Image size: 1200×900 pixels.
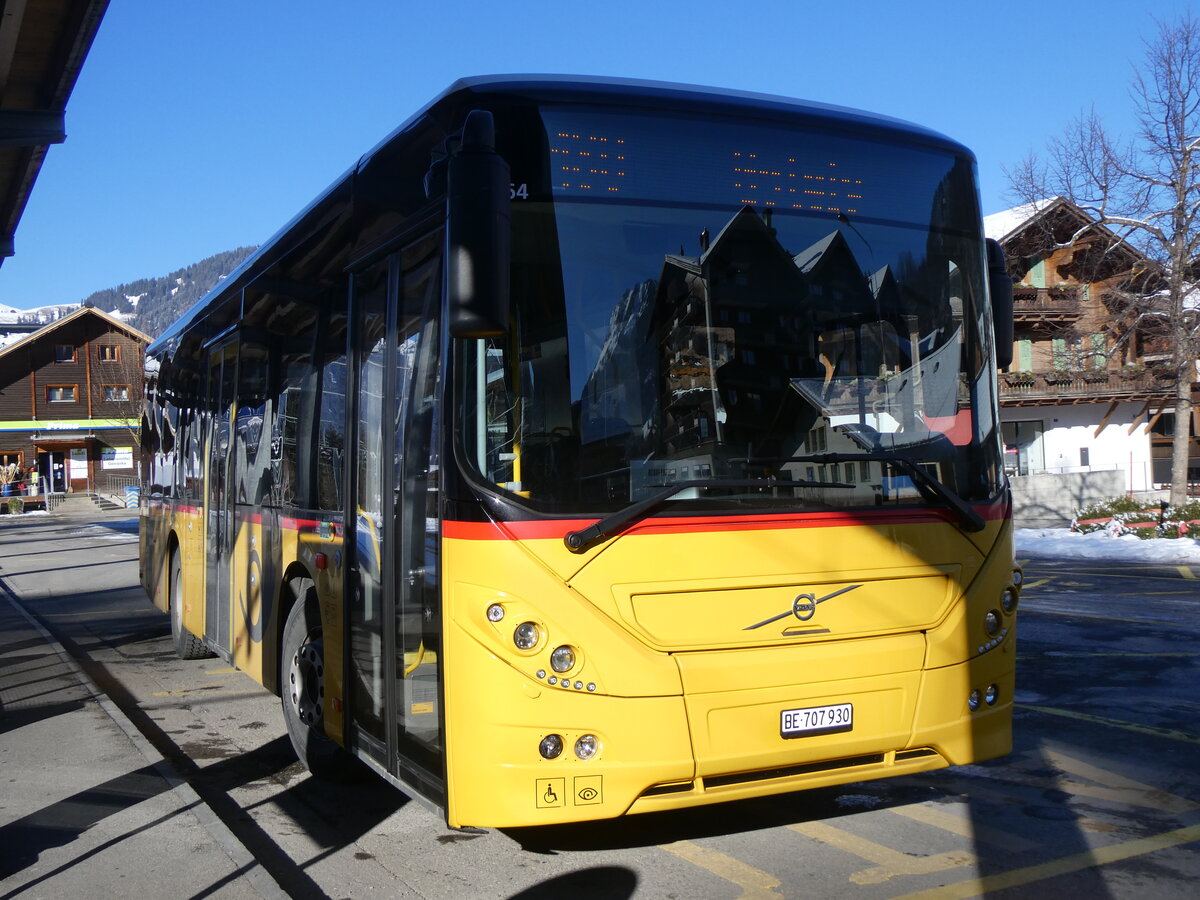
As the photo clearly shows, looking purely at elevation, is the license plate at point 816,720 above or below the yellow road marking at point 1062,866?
above

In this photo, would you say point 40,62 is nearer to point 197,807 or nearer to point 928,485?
point 197,807

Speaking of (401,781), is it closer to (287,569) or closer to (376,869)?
(376,869)

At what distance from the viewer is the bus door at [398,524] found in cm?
478

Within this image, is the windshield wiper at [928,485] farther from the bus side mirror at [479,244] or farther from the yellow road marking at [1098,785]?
the yellow road marking at [1098,785]

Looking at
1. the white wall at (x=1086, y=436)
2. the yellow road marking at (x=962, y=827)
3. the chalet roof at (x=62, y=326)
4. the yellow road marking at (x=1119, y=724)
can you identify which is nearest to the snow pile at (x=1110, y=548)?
the yellow road marking at (x=1119, y=724)

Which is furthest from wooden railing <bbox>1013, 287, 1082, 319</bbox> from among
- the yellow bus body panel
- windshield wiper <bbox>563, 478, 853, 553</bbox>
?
windshield wiper <bbox>563, 478, 853, 553</bbox>

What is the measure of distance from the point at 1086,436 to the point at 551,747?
45.8 meters

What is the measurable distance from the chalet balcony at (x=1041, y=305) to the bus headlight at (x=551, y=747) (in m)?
37.7

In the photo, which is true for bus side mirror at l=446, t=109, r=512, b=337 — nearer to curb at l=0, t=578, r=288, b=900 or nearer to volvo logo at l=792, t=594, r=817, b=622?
volvo logo at l=792, t=594, r=817, b=622

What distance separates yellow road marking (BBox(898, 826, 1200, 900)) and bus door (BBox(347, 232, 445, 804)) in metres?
2.11

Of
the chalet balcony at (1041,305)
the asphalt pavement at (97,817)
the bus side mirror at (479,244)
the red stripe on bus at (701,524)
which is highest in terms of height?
the chalet balcony at (1041,305)

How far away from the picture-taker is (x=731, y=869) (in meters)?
5.07

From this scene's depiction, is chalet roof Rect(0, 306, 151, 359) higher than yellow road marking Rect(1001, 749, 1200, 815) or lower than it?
higher

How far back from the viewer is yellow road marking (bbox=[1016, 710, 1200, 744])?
727cm
